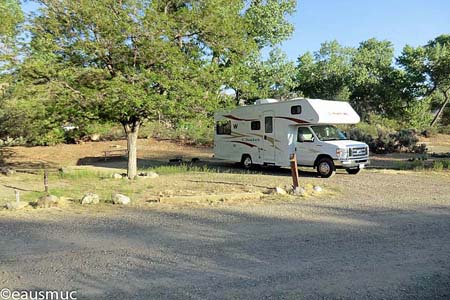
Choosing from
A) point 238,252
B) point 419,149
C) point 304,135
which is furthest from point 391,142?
point 238,252

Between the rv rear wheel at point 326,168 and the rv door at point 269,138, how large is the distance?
233 cm

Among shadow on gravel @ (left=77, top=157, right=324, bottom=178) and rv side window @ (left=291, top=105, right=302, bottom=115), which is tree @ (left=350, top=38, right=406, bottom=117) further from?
rv side window @ (left=291, top=105, right=302, bottom=115)

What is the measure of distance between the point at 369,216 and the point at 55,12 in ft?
35.1

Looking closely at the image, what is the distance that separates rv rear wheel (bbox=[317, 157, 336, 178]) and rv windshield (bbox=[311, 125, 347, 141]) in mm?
891

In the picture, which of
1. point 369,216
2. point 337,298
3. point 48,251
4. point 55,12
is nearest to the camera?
point 337,298

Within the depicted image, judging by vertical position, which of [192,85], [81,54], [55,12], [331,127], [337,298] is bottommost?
[337,298]

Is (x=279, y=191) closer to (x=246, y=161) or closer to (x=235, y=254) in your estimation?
(x=235, y=254)

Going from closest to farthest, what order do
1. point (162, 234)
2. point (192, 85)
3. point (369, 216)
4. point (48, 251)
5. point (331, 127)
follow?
point (48, 251) < point (162, 234) < point (369, 216) < point (192, 85) < point (331, 127)

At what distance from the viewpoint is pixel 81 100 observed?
43.6ft

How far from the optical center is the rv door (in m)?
17.6

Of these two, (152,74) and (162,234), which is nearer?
(162,234)

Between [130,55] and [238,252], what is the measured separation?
9.35 meters

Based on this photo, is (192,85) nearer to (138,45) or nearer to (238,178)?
(138,45)

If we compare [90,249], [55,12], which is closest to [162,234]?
[90,249]
